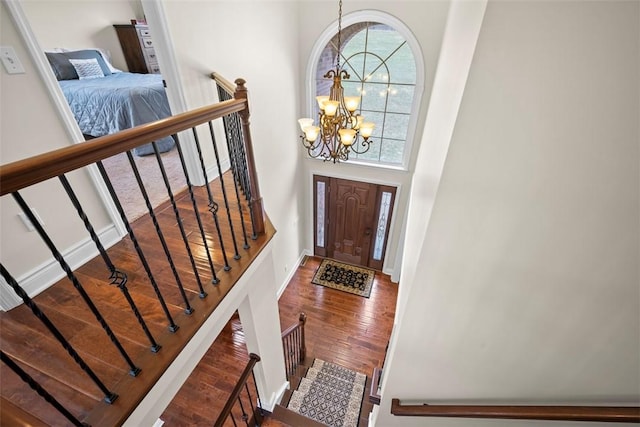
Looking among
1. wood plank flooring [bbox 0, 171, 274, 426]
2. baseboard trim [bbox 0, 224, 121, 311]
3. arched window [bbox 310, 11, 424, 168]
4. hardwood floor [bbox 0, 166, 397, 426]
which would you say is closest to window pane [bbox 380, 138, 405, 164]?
arched window [bbox 310, 11, 424, 168]

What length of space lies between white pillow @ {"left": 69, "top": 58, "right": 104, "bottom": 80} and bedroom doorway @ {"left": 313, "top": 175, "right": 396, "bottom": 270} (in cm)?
394

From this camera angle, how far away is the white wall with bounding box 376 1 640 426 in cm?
67

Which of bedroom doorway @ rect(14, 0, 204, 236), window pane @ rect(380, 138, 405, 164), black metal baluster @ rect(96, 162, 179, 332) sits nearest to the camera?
black metal baluster @ rect(96, 162, 179, 332)

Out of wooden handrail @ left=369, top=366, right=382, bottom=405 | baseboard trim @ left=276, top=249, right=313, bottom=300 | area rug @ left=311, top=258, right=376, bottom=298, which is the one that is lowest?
area rug @ left=311, top=258, right=376, bottom=298

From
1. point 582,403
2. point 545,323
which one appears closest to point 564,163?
point 545,323

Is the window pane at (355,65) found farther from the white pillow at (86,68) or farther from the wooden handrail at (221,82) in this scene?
the white pillow at (86,68)

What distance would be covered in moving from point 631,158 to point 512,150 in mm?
258

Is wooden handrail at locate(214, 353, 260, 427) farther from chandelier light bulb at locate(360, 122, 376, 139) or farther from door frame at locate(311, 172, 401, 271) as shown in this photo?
door frame at locate(311, 172, 401, 271)

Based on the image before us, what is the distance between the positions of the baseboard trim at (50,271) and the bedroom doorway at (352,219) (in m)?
3.31

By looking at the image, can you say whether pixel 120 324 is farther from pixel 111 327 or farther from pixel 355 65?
pixel 355 65

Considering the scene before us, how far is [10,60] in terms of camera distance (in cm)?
140

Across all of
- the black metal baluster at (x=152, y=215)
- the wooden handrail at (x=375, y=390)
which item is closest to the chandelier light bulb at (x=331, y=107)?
the black metal baluster at (x=152, y=215)

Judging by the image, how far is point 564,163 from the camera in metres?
0.79

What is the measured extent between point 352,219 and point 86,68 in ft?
16.4
